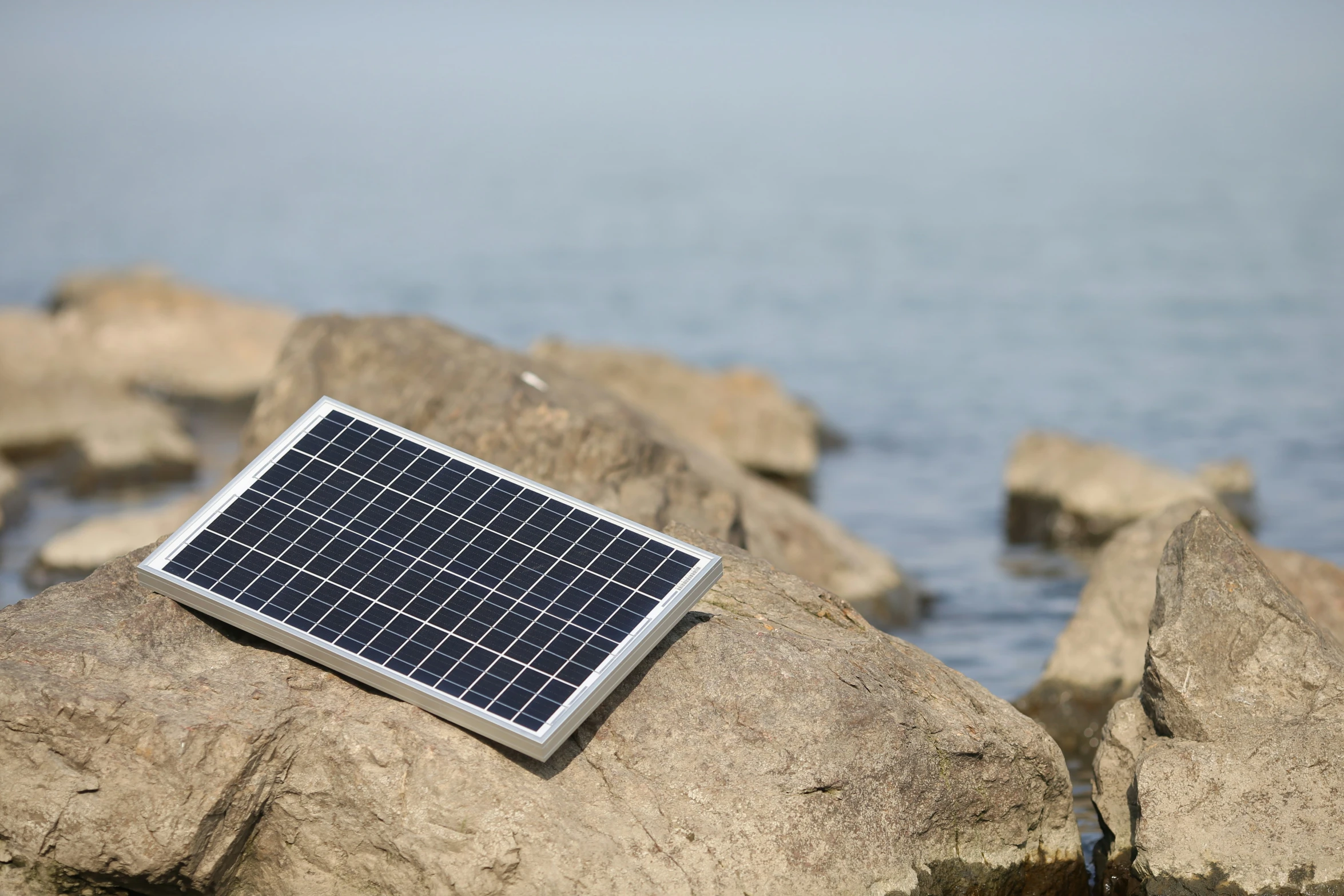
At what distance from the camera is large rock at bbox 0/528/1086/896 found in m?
7.17

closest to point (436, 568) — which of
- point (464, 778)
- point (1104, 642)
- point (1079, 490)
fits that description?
point (464, 778)

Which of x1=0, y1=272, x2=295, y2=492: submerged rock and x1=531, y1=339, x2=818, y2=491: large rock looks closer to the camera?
x1=531, y1=339, x2=818, y2=491: large rock

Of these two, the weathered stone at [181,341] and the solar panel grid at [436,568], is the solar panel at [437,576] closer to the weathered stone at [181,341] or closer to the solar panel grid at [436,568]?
the solar panel grid at [436,568]

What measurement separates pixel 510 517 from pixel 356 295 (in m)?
42.9

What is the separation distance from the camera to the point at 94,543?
17281 millimetres

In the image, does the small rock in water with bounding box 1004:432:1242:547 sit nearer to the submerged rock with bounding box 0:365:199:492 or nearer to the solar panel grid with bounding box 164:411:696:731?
the solar panel grid with bounding box 164:411:696:731

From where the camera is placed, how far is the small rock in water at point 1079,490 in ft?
64.5

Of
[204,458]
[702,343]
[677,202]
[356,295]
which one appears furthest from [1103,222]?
[204,458]

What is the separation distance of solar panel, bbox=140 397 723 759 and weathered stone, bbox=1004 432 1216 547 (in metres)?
12.9

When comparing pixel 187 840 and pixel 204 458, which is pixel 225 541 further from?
pixel 204 458

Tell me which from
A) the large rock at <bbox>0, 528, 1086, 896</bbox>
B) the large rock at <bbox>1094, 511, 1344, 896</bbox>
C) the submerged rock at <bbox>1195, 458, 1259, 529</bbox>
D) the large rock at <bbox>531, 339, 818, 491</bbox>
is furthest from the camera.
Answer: the large rock at <bbox>531, 339, 818, 491</bbox>

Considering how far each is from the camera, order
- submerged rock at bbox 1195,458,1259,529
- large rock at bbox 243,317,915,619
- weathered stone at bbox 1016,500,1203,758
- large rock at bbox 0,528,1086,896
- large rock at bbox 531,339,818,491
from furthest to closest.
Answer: large rock at bbox 531,339,818,491, submerged rock at bbox 1195,458,1259,529, weathered stone at bbox 1016,500,1203,758, large rock at bbox 243,317,915,619, large rock at bbox 0,528,1086,896

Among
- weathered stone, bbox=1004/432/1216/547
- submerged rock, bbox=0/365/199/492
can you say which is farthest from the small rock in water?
submerged rock, bbox=0/365/199/492

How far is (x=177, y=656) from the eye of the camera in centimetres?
777
